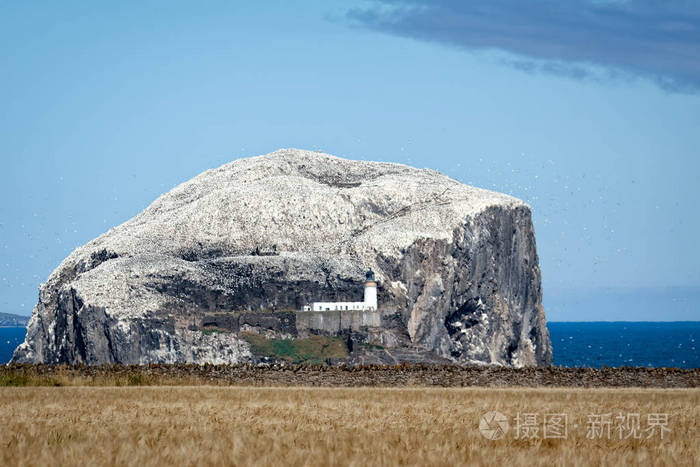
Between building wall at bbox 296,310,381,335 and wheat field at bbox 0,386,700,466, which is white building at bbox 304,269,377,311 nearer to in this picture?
building wall at bbox 296,310,381,335

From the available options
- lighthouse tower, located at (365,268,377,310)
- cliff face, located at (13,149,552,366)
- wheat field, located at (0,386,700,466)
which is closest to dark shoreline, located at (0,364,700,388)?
wheat field, located at (0,386,700,466)

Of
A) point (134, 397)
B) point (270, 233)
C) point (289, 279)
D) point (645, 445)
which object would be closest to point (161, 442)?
point (645, 445)

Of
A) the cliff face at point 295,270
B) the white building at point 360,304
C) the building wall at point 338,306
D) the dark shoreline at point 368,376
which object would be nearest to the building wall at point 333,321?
the cliff face at point 295,270

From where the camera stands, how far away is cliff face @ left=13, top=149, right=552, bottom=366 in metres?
108

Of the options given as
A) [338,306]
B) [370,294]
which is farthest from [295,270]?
[370,294]

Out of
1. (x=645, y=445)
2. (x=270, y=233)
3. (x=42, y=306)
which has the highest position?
(x=270, y=233)

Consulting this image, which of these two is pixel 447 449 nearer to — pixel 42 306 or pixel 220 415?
pixel 220 415

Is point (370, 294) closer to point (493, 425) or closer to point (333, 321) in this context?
point (333, 321)

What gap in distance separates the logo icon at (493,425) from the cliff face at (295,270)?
7494 centimetres

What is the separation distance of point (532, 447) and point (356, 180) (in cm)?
13943

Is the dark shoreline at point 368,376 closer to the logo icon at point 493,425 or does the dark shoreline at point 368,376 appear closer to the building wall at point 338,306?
the logo icon at point 493,425

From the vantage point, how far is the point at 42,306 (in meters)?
132

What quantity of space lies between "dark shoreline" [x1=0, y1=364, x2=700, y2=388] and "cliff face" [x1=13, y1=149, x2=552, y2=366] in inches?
2213

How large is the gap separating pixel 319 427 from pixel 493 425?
4126 mm
